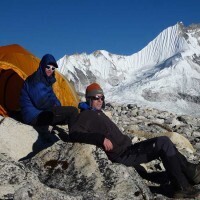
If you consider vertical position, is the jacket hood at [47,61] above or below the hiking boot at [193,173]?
above

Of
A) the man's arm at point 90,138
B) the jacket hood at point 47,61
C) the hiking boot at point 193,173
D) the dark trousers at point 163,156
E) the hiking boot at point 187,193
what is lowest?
the hiking boot at point 187,193

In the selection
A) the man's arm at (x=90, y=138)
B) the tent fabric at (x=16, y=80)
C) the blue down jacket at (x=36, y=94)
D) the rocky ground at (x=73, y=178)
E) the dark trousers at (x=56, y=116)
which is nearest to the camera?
the rocky ground at (x=73, y=178)

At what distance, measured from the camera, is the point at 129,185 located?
5820 mm

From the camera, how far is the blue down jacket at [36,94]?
31.9ft

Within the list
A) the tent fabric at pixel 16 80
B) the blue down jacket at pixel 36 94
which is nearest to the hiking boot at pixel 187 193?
the blue down jacket at pixel 36 94

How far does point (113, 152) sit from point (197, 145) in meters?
6.12

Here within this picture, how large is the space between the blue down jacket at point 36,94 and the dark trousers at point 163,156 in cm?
336

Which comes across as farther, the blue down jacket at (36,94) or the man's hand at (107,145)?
the blue down jacket at (36,94)

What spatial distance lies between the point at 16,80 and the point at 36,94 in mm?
3781

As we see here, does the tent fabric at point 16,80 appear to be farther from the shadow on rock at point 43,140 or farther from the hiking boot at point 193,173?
the hiking boot at point 193,173

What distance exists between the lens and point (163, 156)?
6520mm

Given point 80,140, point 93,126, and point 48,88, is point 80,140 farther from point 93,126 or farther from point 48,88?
point 48,88

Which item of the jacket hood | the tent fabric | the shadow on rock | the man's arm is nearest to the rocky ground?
the man's arm

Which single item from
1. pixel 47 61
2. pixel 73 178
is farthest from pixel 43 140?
pixel 73 178
